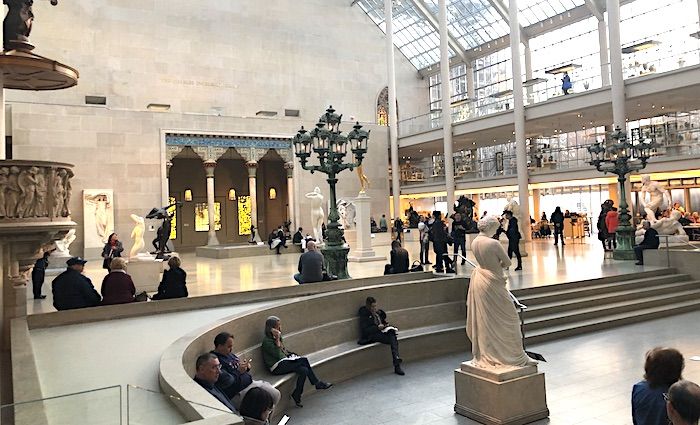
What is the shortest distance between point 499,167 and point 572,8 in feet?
34.6

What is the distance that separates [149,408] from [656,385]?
9.31 ft

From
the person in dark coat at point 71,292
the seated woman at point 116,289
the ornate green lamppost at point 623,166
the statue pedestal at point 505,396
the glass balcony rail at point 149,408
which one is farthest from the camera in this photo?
the ornate green lamppost at point 623,166

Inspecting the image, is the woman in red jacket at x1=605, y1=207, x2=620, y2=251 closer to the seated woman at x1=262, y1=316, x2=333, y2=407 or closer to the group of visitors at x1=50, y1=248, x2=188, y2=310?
the seated woman at x1=262, y1=316, x2=333, y2=407

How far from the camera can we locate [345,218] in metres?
22.7

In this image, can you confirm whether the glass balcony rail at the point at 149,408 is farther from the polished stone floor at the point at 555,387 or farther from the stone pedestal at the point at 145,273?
the stone pedestal at the point at 145,273

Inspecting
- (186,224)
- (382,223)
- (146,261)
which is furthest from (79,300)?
(186,224)

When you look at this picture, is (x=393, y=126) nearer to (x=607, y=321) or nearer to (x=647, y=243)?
(x=647, y=243)

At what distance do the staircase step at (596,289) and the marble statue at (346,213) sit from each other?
1177cm

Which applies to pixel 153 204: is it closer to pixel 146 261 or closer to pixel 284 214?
pixel 284 214

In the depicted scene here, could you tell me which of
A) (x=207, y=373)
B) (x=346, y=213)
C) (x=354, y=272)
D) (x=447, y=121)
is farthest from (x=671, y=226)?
(x=447, y=121)

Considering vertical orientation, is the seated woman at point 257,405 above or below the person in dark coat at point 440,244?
below

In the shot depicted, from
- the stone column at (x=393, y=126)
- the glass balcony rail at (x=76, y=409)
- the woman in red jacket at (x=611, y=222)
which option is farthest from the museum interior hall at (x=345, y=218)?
the woman in red jacket at (x=611, y=222)

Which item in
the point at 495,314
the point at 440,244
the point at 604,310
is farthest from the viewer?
the point at 440,244

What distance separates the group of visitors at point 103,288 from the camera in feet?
25.5
